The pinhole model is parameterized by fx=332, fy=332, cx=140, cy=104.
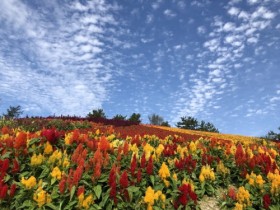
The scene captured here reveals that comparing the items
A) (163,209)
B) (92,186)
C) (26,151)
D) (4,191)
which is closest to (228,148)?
(163,209)

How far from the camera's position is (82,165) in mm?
6164

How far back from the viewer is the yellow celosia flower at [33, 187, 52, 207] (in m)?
5.35

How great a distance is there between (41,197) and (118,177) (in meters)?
1.49

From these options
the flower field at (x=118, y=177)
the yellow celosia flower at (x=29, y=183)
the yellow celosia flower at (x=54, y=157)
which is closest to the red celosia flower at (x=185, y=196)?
the flower field at (x=118, y=177)

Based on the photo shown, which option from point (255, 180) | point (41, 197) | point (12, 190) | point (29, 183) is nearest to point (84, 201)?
point (41, 197)

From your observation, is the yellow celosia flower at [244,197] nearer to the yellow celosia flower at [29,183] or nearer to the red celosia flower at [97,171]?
the red celosia flower at [97,171]

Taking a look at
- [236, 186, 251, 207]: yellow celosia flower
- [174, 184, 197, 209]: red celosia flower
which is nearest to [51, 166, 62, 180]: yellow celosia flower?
[174, 184, 197, 209]: red celosia flower

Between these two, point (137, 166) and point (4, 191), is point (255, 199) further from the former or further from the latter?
point (4, 191)

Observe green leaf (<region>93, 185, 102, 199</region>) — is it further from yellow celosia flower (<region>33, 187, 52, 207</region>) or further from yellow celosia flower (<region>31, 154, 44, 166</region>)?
yellow celosia flower (<region>31, 154, 44, 166</region>)

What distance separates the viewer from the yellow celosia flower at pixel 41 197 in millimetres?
5348

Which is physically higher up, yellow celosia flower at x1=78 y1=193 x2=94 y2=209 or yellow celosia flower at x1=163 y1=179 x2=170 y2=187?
yellow celosia flower at x1=163 y1=179 x2=170 y2=187

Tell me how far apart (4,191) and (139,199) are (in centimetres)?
233

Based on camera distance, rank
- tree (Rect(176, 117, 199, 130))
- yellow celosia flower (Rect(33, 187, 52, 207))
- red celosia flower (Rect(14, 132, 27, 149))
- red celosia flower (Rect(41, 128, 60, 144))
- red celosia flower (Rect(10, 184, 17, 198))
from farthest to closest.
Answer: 1. tree (Rect(176, 117, 199, 130))
2. red celosia flower (Rect(41, 128, 60, 144))
3. red celosia flower (Rect(14, 132, 27, 149))
4. red celosia flower (Rect(10, 184, 17, 198))
5. yellow celosia flower (Rect(33, 187, 52, 207))

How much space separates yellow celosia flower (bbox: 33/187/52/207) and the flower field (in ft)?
0.05
